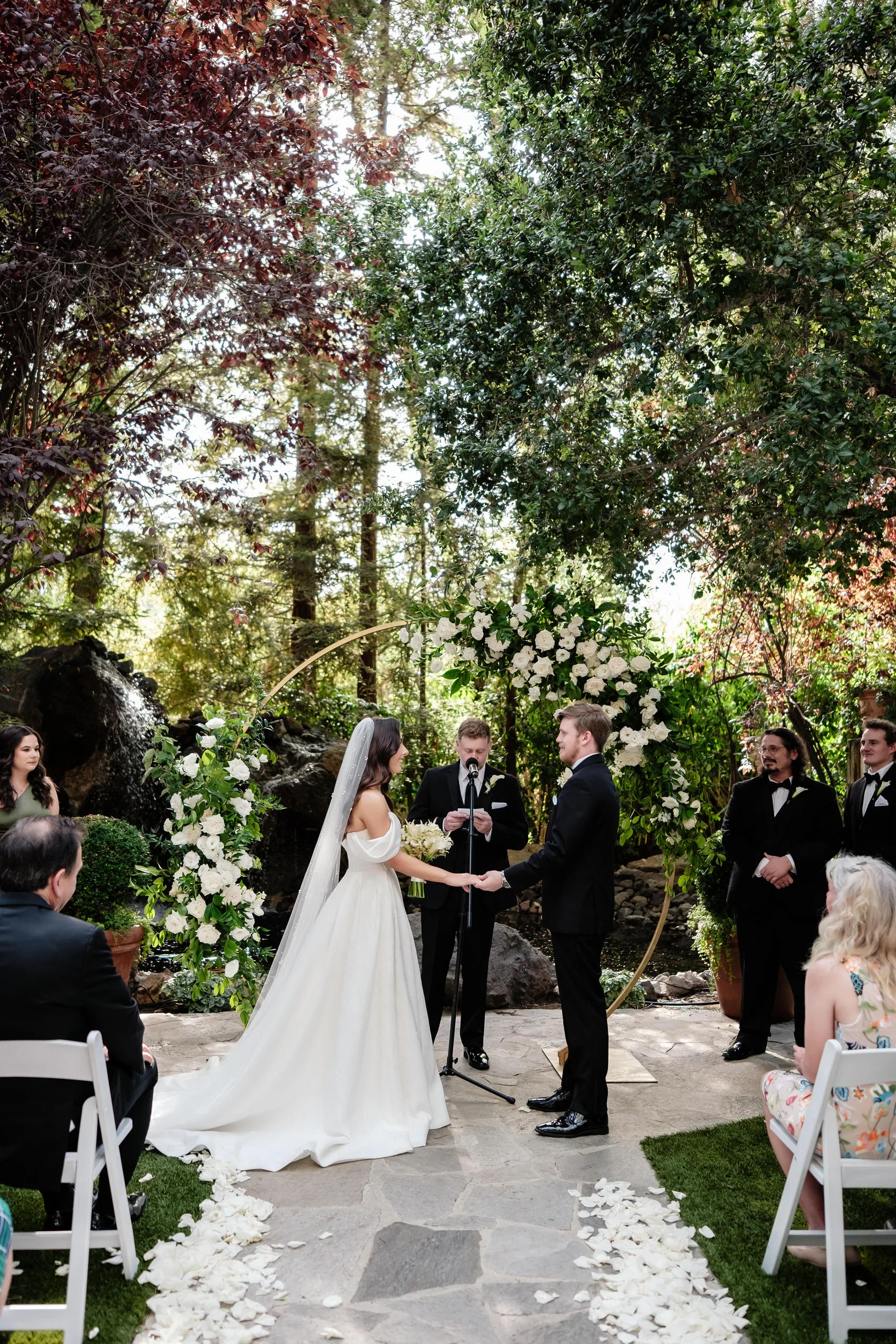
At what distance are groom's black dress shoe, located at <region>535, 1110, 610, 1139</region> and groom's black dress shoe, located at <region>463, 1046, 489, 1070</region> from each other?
0.96m

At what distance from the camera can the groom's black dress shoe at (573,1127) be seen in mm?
4586

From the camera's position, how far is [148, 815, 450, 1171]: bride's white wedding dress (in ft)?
14.4

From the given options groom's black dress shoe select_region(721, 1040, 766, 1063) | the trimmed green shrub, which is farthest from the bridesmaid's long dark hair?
groom's black dress shoe select_region(721, 1040, 766, 1063)

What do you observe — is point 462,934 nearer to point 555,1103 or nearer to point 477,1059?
point 477,1059

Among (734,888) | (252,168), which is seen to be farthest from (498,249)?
(734,888)

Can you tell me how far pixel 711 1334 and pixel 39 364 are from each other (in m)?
6.61

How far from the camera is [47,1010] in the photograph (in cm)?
Result: 315

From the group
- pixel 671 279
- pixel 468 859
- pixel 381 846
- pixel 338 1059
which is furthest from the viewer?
pixel 671 279

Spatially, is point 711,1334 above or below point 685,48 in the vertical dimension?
below

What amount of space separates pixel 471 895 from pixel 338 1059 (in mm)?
1238

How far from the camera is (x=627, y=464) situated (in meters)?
6.02

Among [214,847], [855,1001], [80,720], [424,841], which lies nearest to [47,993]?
[214,847]

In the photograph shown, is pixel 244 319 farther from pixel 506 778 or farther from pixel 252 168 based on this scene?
pixel 506 778

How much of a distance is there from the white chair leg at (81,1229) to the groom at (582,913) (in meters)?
2.21
